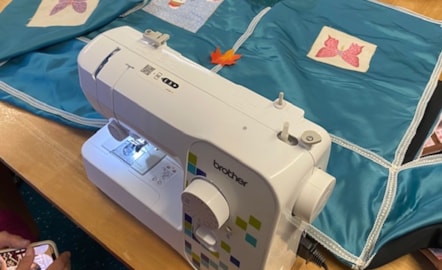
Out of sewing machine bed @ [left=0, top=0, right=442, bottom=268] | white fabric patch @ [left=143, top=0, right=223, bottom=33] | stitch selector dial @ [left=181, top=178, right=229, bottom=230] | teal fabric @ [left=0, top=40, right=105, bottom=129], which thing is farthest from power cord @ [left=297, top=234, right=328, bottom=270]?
white fabric patch @ [left=143, top=0, right=223, bottom=33]

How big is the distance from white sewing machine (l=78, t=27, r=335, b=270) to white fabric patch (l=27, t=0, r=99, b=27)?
1.37 feet

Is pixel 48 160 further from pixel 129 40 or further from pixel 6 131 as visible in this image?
pixel 129 40

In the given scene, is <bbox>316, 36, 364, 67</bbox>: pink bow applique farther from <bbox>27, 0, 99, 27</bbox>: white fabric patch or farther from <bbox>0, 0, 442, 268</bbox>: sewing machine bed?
<bbox>27, 0, 99, 27</bbox>: white fabric patch

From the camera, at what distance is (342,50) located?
105 cm

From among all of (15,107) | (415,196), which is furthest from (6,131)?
(415,196)

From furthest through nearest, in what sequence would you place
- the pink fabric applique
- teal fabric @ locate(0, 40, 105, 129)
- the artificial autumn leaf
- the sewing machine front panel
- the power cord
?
the pink fabric applique
the artificial autumn leaf
teal fabric @ locate(0, 40, 105, 129)
the power cord
the sewing machine front panel

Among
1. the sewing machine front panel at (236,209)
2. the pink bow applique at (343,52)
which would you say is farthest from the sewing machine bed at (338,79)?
the sewing machine front panel at (236,209)

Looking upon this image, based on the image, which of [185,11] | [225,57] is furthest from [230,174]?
[185,11]

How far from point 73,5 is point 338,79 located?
0.64 m

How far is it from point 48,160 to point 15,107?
16 centimetres

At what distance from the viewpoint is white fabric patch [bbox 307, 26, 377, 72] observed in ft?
3.36

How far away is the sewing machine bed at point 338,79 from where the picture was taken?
76cm

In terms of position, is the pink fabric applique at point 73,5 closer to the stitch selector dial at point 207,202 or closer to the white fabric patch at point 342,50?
the white fabric patch at point 342,50

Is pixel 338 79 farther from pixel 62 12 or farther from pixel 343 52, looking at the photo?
pixel 62 12
